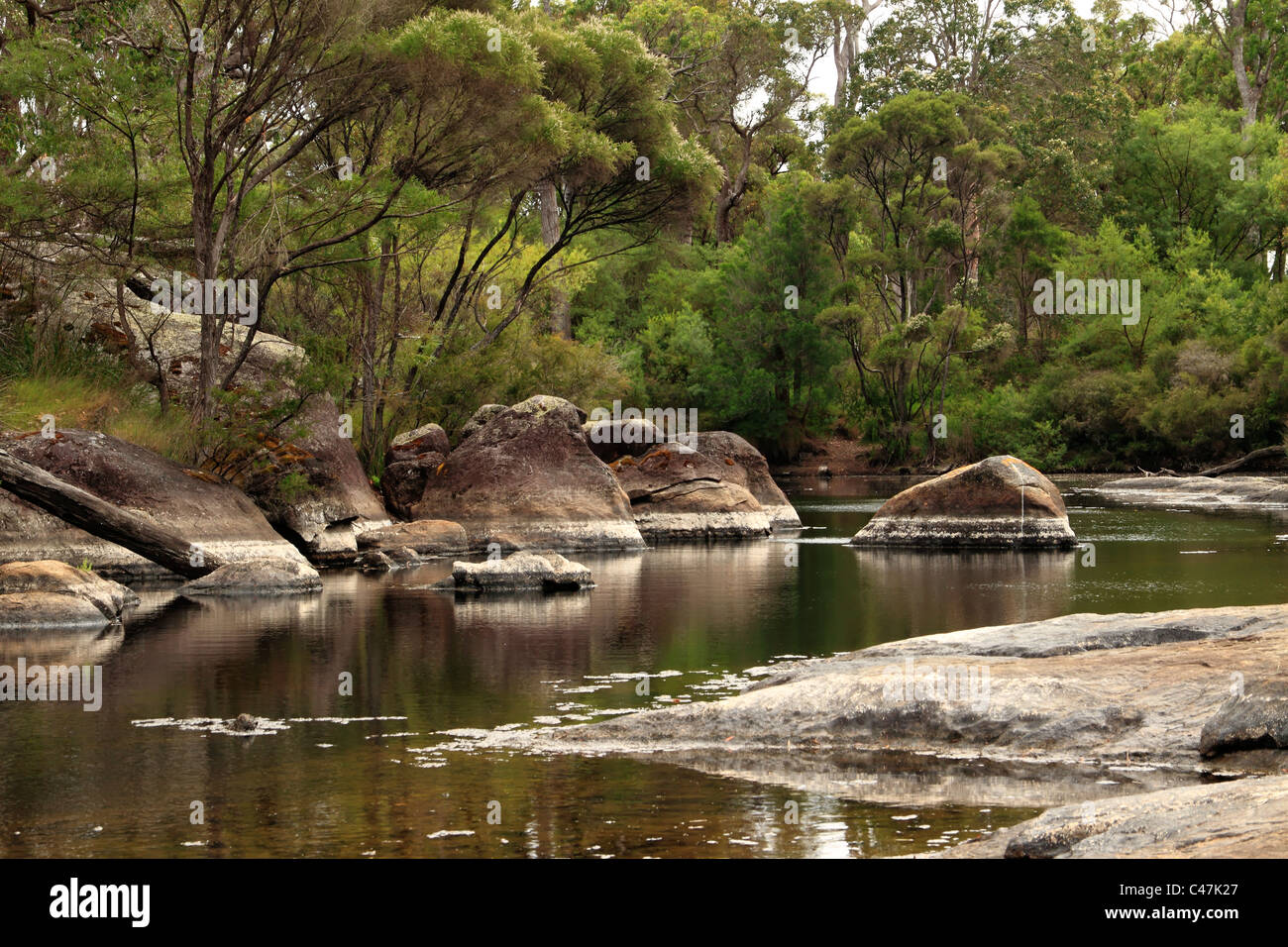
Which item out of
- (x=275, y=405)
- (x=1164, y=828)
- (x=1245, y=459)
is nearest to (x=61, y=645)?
(x=275, y=405)

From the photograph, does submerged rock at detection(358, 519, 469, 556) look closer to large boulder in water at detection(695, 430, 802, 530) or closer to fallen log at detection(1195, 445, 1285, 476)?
large boulder in water at detection(695, 430, 802, 530)

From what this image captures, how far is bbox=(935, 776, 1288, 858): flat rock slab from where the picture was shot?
5.62 metres

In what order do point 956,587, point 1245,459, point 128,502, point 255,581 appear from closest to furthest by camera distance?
point 255,581
point 956,587
point 128,502
point 1245,459

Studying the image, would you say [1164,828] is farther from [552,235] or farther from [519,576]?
[552,235]

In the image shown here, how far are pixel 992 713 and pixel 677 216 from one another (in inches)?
1301

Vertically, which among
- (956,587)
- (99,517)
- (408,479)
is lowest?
(956,587)

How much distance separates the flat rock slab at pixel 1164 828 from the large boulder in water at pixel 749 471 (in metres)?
28.9

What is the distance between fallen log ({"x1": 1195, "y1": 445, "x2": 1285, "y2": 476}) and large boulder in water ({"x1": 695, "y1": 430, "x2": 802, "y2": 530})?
22.8 metres

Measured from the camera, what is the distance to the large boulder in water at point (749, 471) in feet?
119

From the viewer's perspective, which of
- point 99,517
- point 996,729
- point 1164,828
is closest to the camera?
point 1164,828

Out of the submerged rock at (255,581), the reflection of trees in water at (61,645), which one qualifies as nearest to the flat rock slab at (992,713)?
the reflection of trees in water at (61,645)

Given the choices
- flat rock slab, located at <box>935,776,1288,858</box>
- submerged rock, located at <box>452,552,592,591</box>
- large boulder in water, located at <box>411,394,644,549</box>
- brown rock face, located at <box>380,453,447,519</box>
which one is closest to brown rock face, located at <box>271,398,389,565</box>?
large boulder in water, located at <box>411,394,644,549</box>

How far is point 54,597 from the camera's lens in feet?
57.1
